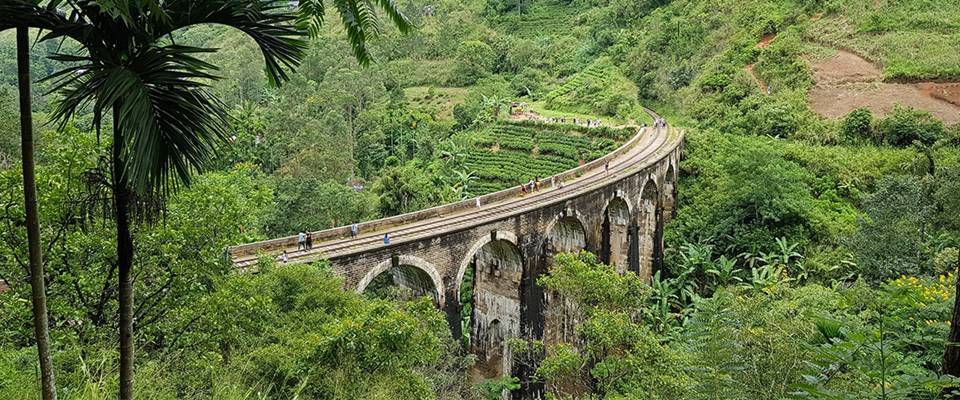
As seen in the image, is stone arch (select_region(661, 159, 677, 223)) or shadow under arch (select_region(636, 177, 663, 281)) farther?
stone arch (select_region(661, 159, 677, 223))

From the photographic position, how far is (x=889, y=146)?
29.9 m

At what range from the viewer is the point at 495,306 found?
73.3 ft

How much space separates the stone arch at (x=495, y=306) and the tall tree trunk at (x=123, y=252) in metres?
16.6

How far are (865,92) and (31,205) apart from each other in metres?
38.3

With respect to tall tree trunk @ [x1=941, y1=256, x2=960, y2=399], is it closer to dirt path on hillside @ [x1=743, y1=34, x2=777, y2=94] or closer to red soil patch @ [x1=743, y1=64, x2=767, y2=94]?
dirt path on hillside @ [x1=743, y1=34, x2=777, y2=94]

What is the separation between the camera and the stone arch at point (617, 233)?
26219 mm

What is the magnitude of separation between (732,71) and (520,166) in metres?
14.5

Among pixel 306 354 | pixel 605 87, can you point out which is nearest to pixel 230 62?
pixel 605 87

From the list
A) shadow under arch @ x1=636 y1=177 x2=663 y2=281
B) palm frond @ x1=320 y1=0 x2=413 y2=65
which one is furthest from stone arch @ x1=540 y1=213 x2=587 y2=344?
palm frond @ x1=320 y1=0 x2=413 y2=65

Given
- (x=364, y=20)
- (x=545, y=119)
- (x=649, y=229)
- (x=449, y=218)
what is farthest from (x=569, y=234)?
(x=545, y=119)

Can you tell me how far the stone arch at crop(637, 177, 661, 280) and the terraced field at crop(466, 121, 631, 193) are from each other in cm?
772

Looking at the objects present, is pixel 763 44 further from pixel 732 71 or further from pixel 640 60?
pixel 640 60

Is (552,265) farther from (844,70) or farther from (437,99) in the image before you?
(437,99)

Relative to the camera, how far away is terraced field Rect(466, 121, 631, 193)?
37938 millimetres
